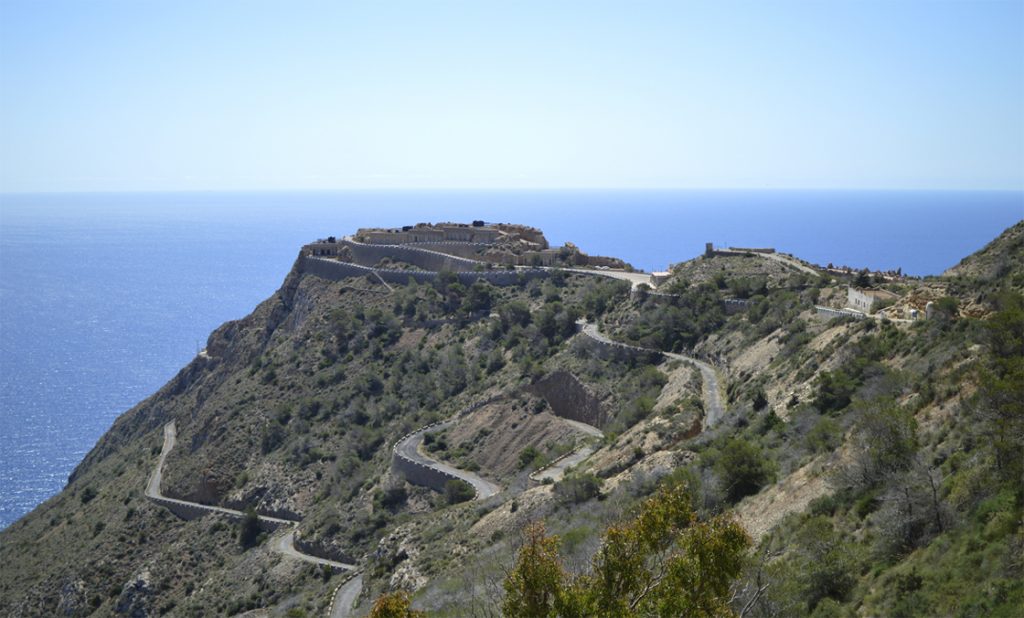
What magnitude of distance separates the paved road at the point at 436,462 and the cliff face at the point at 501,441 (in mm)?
439

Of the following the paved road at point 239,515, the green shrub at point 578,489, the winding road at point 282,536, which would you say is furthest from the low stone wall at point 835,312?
the paved road at point 239,515

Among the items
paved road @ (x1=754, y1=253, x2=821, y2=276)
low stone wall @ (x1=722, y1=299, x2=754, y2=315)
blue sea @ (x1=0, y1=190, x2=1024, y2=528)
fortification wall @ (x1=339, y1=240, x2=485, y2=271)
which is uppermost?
paved road @ (x1=754, y1=253, x2=821, y2=276)

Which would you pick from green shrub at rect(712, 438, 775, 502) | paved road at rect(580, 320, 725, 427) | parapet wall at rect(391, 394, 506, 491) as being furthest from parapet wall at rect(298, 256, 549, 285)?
green shrub at rect(712, 438, 775, 502)

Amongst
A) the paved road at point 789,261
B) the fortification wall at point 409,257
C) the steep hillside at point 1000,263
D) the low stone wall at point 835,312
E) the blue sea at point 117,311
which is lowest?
the blue sea at point 117,311

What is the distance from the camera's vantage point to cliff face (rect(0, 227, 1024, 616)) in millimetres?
17391

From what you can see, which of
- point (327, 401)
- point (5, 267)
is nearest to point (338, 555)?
point (327, 401)

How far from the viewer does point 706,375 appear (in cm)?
3575

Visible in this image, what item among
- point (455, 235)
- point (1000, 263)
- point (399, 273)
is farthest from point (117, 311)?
point (1000, 263)

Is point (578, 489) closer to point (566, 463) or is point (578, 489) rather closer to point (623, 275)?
point (566, 463)

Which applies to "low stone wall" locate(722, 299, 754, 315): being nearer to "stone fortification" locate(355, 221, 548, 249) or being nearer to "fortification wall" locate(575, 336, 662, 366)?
"fortification wall" locate(575, 336, 662, 366)

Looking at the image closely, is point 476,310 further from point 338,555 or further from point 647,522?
point 647,522

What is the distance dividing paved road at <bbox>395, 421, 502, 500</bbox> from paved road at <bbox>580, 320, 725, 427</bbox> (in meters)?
7.30

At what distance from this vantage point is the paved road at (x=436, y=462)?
111ft

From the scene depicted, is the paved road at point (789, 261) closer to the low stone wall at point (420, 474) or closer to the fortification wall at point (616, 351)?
the fortification wall at point (616, 351)
